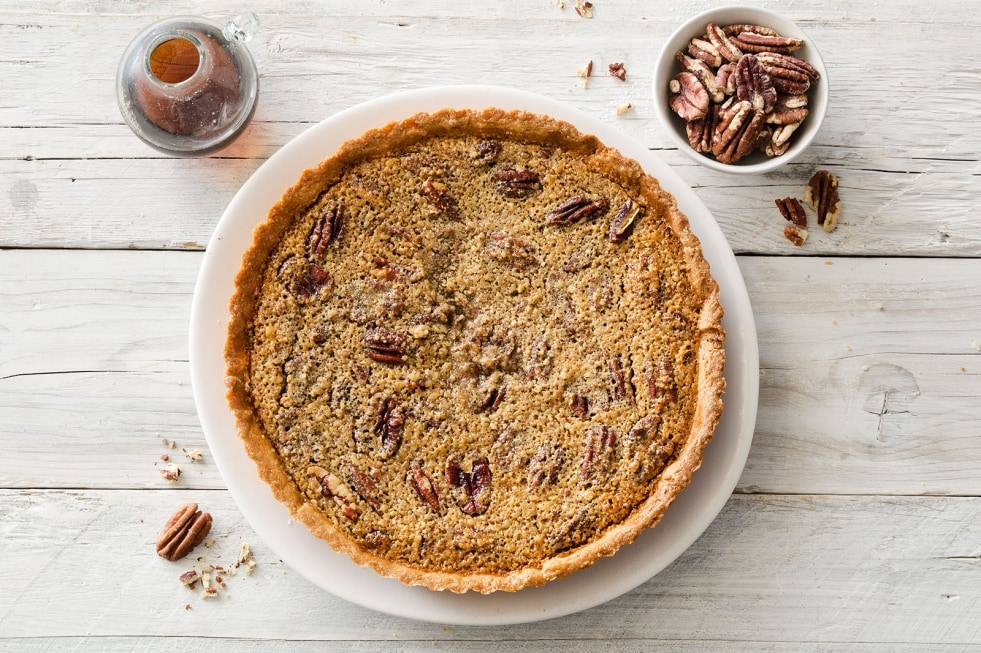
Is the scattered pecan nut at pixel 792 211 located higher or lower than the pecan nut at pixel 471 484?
higher

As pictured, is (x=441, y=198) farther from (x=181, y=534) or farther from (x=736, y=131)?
(x=181, y=534)

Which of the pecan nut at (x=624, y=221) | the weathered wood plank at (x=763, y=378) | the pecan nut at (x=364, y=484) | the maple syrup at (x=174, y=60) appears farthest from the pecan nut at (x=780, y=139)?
the maple syrup at (x=174, y=60)

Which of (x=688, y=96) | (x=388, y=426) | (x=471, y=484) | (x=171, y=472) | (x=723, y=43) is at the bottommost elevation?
(x=171, y=472)

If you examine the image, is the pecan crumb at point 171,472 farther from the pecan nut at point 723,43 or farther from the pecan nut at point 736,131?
the pecan nut at point 723,43

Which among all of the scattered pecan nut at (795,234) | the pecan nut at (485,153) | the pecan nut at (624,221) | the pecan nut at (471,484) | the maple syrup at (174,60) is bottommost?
the pecan nut at (471,484)

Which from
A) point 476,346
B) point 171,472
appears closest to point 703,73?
point 476,346
